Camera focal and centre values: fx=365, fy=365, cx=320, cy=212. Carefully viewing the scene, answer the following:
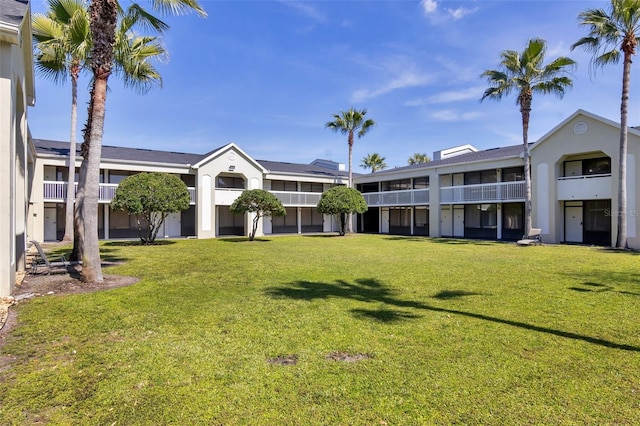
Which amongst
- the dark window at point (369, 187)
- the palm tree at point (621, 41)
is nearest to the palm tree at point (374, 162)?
the dark window at point (369, 187)

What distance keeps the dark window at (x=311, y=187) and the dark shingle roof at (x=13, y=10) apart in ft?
90.9

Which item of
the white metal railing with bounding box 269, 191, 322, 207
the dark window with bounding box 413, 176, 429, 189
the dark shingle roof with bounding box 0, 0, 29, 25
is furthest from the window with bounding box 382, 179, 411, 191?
the dark shingle roof with bounding box 0, 0, 29, 25

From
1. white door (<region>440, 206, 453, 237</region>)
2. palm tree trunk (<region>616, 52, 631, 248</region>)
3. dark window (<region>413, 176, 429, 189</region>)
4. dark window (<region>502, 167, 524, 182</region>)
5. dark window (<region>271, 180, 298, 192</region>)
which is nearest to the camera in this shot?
palm tree trunk (<region>616, 52, 631, 248</region>)

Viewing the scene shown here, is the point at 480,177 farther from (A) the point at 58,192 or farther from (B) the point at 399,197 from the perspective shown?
(A) the point at 58,192

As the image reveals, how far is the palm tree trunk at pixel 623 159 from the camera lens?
1772 cm

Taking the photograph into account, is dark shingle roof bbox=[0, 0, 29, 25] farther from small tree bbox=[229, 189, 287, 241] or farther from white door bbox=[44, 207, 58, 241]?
white door bbox=[44, 207, 58, 241]

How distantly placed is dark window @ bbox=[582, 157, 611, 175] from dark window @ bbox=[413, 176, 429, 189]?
12.0 metres

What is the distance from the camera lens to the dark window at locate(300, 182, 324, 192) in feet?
117

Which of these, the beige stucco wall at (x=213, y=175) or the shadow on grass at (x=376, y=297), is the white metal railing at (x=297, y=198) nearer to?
the beige stucco wall at (x=213, y=175)

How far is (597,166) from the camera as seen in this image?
21641 mm

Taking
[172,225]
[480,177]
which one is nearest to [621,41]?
[480,177]

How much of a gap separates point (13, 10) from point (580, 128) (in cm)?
2490

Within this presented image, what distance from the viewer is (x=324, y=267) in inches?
486

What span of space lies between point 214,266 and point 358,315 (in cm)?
738
